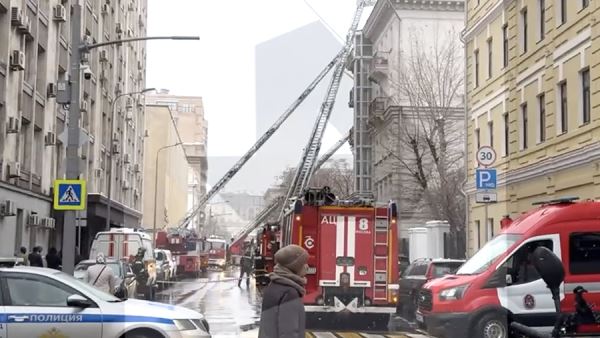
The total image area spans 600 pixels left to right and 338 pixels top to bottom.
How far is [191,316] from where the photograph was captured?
10.6 meters

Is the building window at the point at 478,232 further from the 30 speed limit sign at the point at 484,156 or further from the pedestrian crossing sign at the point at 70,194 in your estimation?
the pedestrian crossing sign at the point at 70,194

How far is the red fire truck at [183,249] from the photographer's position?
4416 centimetres

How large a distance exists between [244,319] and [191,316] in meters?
8.12

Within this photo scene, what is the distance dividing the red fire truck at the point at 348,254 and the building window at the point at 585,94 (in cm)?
762

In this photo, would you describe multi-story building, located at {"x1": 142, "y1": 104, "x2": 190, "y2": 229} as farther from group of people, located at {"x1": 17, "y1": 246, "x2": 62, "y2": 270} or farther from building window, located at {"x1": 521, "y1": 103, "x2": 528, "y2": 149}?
building window, located at {"x1": 521, "y1": 103, "x2": 528, "y2": 149}

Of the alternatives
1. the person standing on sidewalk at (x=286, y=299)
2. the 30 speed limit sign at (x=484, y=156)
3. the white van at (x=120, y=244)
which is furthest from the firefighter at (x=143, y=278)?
the person standing on sidewalk at (x=286, y=299)

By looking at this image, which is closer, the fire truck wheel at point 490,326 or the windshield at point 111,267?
the fire truck wheel at point 490,326

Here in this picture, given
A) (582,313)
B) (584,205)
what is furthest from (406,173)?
(582,313)

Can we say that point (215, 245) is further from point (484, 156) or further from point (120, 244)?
point (484, 156)

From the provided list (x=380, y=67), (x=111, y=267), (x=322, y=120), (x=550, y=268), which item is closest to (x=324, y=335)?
(x=322, y=120)

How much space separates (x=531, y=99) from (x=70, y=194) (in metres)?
15.1

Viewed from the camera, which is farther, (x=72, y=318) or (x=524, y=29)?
(x=524, y=29)

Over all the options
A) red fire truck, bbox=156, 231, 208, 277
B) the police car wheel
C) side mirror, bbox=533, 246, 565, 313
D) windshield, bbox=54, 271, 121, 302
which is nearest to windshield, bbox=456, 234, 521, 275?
the police car wheel

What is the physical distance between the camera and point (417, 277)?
20688 millimetres
